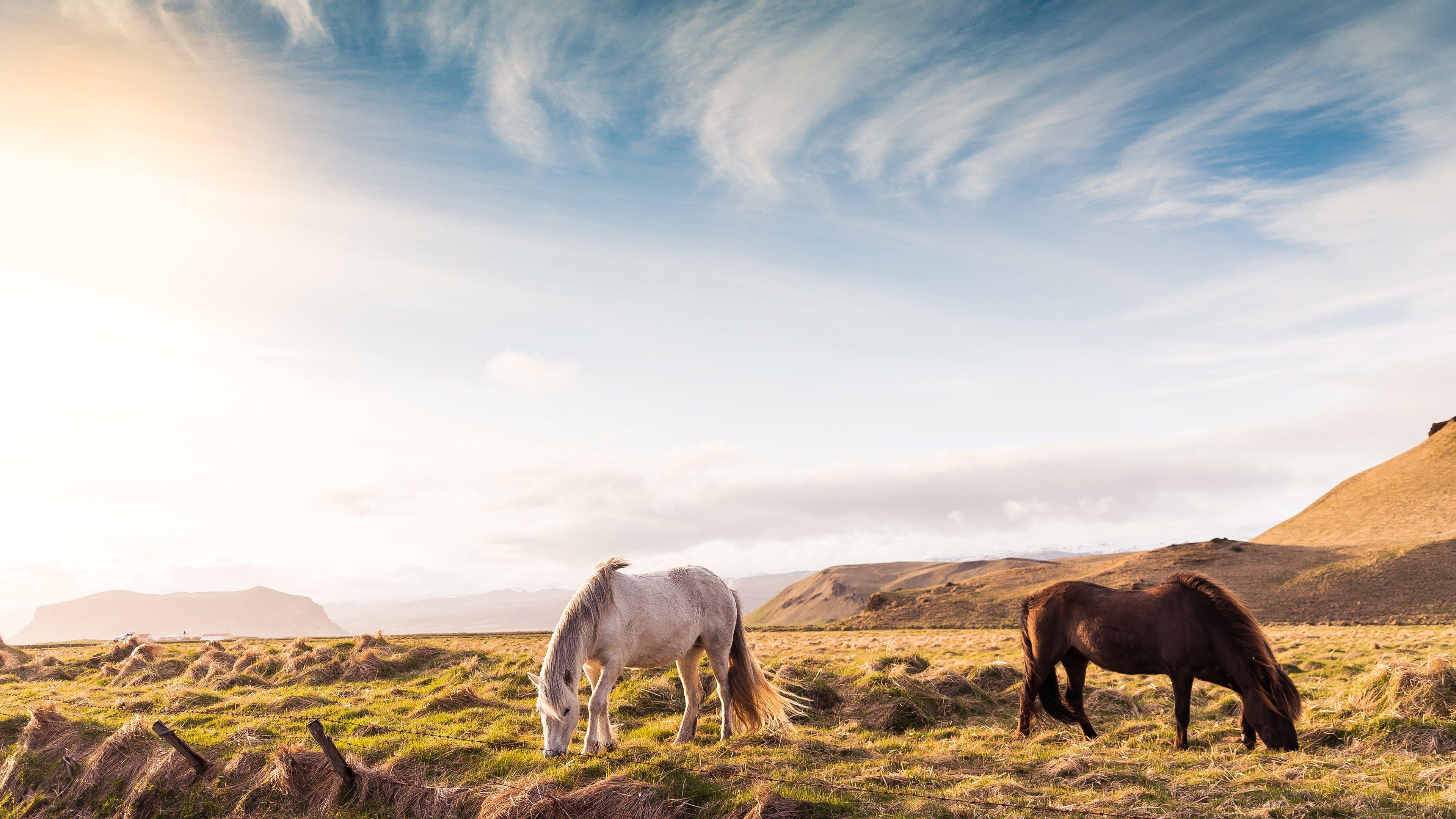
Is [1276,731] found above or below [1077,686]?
A: below

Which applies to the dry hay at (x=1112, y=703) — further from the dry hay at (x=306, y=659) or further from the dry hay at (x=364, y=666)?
the dry hay at (x=306, y=659)

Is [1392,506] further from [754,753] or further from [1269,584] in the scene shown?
[754,753]

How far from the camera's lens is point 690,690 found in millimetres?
10852

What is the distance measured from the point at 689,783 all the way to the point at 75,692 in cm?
1758

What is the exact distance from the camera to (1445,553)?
58031 mm

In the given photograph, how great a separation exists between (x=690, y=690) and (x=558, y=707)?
253 cm

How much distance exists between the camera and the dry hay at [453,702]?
1322cm

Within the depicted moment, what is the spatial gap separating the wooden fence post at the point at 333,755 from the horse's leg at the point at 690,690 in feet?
14.2

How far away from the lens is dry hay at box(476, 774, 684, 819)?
7352mm

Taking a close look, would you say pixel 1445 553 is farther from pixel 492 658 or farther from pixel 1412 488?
pixel 492 658

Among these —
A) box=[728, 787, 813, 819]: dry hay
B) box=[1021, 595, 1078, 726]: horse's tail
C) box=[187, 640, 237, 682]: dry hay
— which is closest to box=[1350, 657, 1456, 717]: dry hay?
box=[1021, 595, 1078, 726]: horse's tail

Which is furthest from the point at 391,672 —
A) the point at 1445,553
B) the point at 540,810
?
the point at 1445,553

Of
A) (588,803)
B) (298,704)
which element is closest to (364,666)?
(298,704)

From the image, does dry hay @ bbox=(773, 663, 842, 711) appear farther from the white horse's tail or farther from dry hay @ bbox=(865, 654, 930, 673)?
the white horse's tail
